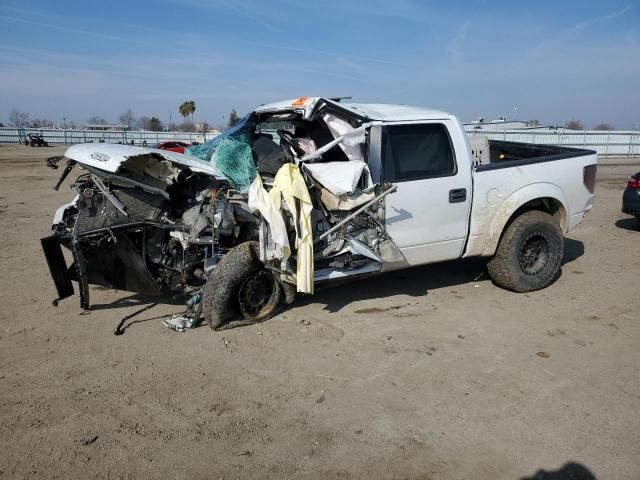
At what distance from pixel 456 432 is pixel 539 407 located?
28.3 inches

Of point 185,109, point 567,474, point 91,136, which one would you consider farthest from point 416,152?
point 185,109

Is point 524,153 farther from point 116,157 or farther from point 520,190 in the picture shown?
point 116,157

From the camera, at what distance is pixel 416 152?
16.1 ft

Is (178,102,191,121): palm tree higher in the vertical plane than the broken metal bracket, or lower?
higher

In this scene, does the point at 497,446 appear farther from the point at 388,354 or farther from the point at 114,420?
the point at 114,420

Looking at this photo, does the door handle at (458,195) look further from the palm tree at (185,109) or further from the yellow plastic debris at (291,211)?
the palm tree at (185,109)

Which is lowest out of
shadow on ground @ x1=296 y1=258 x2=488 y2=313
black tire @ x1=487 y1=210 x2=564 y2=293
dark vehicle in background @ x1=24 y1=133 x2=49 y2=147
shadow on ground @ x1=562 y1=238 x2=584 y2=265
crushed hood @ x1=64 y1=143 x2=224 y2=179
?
shadow on ground @ x1=296 y1=258 x2=488 y2=313

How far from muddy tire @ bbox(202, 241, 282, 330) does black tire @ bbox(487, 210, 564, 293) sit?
2.70 m

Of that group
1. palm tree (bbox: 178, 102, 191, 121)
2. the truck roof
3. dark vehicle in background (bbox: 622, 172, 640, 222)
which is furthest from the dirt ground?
palm tree (bbox: 178, 102, 191, 121)

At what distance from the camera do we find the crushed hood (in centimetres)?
429

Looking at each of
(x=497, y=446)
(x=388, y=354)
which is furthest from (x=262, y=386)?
(x=497, y=446)

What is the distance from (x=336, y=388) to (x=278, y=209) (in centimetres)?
157

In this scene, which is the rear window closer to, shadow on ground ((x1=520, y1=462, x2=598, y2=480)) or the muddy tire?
the muddy tire

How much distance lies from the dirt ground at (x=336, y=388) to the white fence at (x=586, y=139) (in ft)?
86.4
